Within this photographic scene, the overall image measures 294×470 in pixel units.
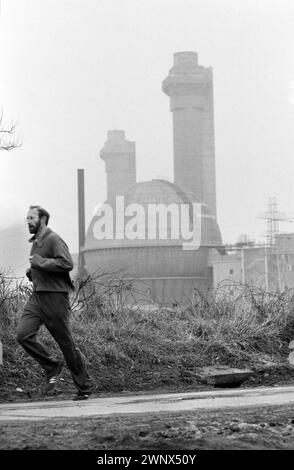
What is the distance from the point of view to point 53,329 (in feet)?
31.1

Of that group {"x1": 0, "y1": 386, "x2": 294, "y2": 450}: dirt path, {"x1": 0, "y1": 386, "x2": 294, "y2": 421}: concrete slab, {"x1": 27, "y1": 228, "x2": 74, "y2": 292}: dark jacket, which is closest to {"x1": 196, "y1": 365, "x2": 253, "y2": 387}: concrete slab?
{"x1": 0, "y1": 386, "x2": 294, "y2": 421}: concrete slab

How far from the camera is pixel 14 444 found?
5402 millimetres

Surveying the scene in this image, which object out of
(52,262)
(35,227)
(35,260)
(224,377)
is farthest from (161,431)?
(224,377)

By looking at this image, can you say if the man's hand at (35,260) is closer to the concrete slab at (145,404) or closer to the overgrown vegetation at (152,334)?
the concrete slab at (145,404)

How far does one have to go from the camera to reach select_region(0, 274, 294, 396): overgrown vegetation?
441 inches

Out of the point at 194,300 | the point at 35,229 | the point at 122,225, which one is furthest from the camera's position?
the point at 122,225

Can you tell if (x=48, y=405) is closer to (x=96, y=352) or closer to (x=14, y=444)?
(x=96, y=352)

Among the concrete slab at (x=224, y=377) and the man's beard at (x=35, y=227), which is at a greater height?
the man's beard at (x=35, y=227)

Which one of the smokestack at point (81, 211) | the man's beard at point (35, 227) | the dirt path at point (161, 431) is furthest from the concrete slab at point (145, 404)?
the smokestack at point (81, 211)

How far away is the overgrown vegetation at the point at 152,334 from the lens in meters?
11.2

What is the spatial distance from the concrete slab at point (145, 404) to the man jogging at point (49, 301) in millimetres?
408
